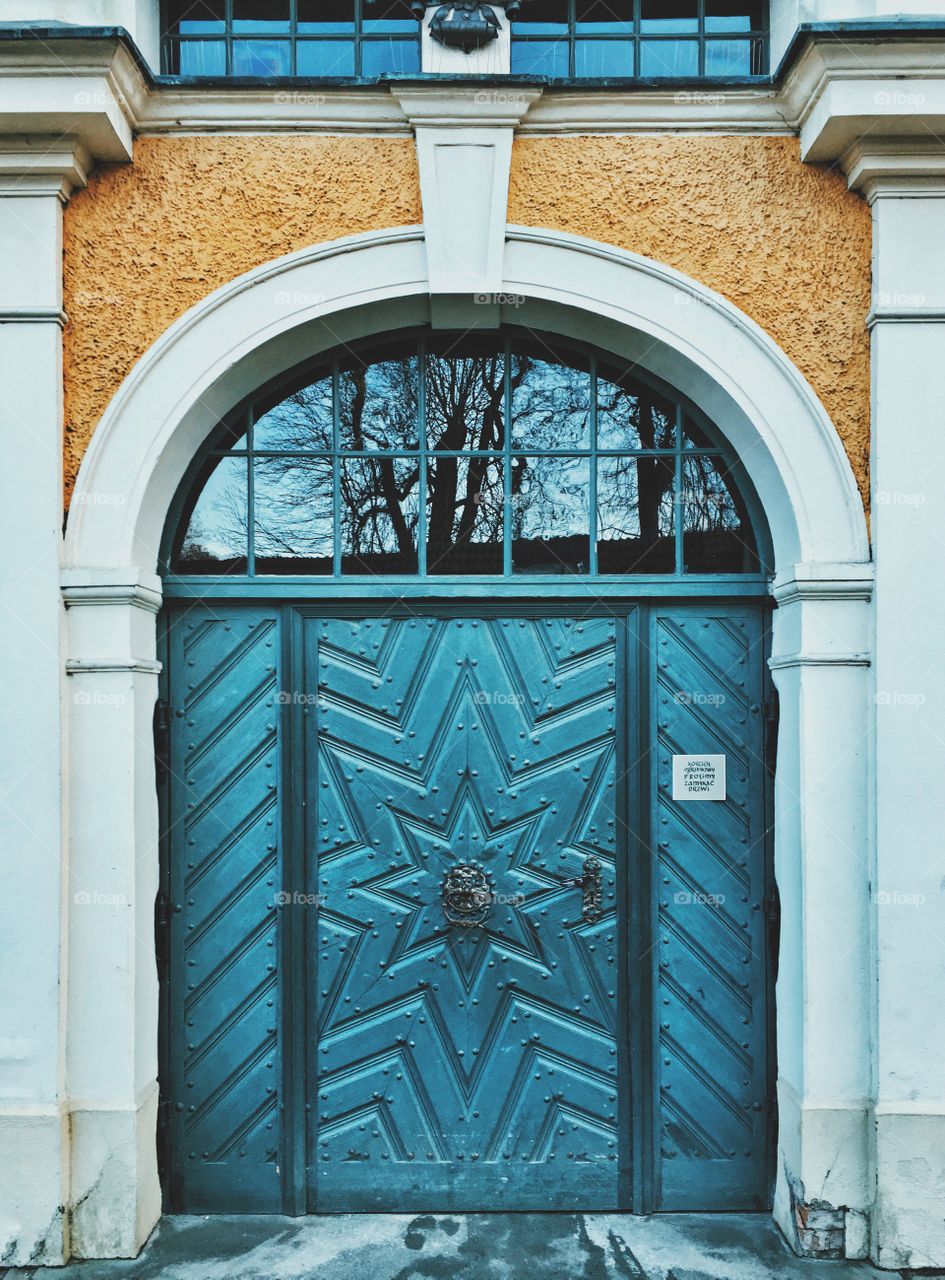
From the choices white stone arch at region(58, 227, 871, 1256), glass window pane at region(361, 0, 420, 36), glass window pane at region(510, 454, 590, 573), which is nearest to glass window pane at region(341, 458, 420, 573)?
glass window pane at region(510, 454, 590, 573)

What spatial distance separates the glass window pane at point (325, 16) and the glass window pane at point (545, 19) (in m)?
0.65

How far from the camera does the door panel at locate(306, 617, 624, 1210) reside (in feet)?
11.9

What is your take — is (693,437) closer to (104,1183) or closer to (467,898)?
Result: (467,898)

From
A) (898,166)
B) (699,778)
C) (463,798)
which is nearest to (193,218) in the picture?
(463,798)

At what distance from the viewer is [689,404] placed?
3699 mm

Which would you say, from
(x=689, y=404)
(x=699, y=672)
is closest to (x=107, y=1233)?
(x=699, y=672)

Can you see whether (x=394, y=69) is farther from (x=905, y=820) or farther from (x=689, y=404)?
(x=905, y=820)

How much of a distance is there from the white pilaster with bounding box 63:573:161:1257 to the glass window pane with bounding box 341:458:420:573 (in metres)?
0.84

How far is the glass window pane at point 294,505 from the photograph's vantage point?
12.2 feet

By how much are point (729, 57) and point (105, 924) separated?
4085 mm

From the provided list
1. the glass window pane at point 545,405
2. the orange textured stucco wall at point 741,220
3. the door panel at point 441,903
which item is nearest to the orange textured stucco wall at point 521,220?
the orange textured stucco wall at point 741,220

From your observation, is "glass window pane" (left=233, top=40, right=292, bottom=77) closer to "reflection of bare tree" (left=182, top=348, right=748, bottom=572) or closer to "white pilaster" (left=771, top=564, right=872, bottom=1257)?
"reflection of bare tree" (left=182, top=348, right=748, bottom=572)

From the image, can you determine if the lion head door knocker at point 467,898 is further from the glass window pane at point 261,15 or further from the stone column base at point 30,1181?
the glass window pane at point 261,15

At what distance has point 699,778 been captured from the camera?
3672 mm
